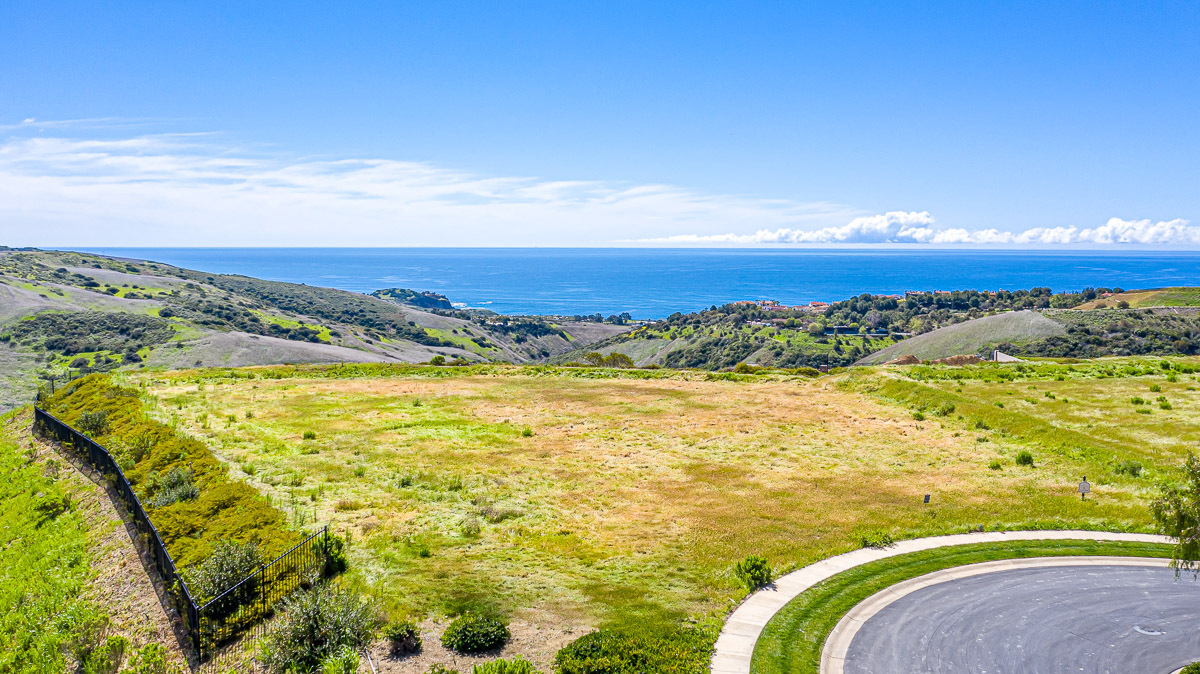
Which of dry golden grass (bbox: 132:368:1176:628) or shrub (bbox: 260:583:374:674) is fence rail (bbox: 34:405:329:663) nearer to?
dry golden grass (bbox: 132:368:1176:628)

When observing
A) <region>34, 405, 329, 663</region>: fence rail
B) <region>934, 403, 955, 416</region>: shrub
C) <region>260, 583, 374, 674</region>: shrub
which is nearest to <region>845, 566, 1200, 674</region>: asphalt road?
<region>260, 583, 374, 674</region>: shrub

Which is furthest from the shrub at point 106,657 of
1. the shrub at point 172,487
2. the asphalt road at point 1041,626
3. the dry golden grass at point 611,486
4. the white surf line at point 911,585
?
the asphalt road at point 1041,626

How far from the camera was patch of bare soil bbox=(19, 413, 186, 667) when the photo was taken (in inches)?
593

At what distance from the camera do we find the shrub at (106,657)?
44.9 feet

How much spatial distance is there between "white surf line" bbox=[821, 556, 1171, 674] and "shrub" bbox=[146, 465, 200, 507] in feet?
70.4

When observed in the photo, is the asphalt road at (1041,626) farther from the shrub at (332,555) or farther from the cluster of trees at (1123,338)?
the cluster of trees at (1123,338)

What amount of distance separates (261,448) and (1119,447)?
43315mm

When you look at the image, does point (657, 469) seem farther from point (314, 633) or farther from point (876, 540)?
point (314, 633)

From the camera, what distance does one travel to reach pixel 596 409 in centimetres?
4178

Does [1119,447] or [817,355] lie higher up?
[1119,447]

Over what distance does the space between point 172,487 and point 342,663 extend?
14.9 metres

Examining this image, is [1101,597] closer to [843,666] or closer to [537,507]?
[843,666]

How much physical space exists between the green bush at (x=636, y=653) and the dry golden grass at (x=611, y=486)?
0.93 m

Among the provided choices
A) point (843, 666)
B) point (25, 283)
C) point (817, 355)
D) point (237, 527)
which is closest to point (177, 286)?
point (25, 283)
